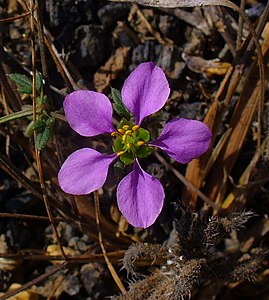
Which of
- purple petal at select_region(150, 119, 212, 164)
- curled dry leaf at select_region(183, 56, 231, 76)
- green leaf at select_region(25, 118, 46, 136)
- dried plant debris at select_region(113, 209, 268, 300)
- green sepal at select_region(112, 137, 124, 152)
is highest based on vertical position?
green leaf at select_region(25, 118, 46, 136)

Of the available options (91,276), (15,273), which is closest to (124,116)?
(91,276)

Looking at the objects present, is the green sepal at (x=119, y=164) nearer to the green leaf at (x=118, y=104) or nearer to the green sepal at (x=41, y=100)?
the green leaf at (x=118, y=104)

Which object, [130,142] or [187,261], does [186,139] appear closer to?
[130,142]

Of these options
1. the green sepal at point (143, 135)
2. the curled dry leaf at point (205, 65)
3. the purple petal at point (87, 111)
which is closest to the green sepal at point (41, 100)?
the purple petal at point (87, 111)

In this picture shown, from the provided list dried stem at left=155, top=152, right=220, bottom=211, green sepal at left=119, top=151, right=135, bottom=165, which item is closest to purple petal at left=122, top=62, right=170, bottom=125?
green sepal at left=119, top=151, right=135, bottom=165

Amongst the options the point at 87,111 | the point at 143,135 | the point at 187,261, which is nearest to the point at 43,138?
the point at 87,111

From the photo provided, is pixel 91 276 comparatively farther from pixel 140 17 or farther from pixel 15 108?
pixel 140 17

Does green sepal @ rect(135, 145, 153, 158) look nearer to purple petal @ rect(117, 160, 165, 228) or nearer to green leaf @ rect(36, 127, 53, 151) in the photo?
purple petal @ rect(117, 160, 165, 228)
